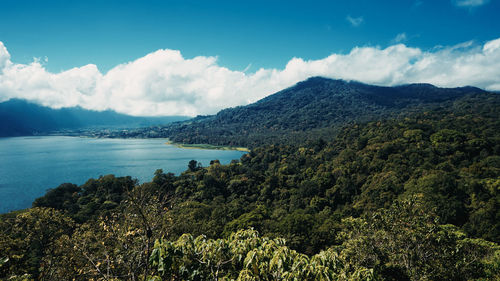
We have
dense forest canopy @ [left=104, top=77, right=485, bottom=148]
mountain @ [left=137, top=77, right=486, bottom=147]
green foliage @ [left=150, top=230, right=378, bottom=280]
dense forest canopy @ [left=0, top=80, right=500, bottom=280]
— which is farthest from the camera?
mountain @ [left=137, top=77, right=486, bottom=147]

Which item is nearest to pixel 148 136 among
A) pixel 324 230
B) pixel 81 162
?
pixel 81 162

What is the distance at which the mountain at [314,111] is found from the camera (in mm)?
137000

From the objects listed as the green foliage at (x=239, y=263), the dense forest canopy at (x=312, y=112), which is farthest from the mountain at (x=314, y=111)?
the green foliage at (x=239, y=263)

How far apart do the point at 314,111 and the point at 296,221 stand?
5887 inches

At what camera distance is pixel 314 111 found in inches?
6393

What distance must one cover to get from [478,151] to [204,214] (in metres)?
40.4

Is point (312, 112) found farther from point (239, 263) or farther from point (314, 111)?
point (239, 263)

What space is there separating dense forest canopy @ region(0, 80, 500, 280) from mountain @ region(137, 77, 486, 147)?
71.4m

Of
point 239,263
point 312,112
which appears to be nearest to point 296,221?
point 239,263

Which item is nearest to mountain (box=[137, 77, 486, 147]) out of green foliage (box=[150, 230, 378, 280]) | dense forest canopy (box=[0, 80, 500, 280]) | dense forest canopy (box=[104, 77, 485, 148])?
dense forest canopy (box=[104, 77, 485, 148])

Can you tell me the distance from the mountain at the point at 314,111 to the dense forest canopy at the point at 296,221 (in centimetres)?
7141

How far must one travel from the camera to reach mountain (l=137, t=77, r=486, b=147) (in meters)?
137

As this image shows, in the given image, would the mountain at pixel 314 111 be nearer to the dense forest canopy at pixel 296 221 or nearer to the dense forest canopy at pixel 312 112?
the dense forest canopy at pixel 312 112

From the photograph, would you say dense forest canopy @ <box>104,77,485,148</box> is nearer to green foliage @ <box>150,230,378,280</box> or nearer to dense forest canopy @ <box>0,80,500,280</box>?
dense forest canopy @ <box>0,80,500,280</box>
